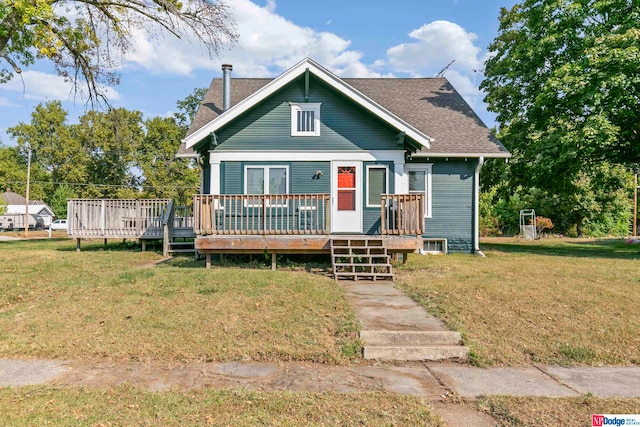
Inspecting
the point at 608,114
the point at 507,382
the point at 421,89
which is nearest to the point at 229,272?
the point at 507,382

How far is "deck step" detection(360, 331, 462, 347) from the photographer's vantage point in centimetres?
555

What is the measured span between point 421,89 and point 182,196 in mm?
34530

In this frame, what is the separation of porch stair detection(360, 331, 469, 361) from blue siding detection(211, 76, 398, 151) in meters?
7.97

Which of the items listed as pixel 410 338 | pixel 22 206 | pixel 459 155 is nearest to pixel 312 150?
pixel 459 155

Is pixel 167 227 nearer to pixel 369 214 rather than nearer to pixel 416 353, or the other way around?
pixel 369 214

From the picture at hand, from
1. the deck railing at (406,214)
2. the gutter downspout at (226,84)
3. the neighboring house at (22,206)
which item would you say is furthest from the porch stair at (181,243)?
the neighboring house at (22,206)

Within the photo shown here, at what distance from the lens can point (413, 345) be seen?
5484 millimetres

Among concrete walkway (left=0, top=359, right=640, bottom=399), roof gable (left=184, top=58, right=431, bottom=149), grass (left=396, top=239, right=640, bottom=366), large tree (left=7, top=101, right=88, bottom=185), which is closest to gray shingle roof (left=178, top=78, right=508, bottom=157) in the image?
roof gable (left=184, top=58, right=431, bottom=149)

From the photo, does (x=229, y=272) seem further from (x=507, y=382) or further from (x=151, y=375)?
(x=507, y=382)

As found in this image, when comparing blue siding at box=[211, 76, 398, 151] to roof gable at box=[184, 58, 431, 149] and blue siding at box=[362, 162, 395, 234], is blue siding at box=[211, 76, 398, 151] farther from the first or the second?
blue siding at box=[362, 162, 395, 234]

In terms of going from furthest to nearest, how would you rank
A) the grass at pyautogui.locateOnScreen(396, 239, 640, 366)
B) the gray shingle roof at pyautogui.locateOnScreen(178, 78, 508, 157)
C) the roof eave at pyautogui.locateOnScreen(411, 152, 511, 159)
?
the gray shingle roof at pyautogui.locateOnScreen(178, 78, 508, 157) → the roof eave at pyautogui.locateOnScreen(411, 152, 511, 159) → the grass at pyautogui.locateOnScreen(396, 239, 640, 366)

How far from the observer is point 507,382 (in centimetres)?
456

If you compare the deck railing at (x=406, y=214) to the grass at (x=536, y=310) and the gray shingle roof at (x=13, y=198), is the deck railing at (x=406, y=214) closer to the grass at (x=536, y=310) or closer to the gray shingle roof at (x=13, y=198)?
the grass at (x=536, y=310)

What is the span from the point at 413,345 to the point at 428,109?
12797 millimetres
